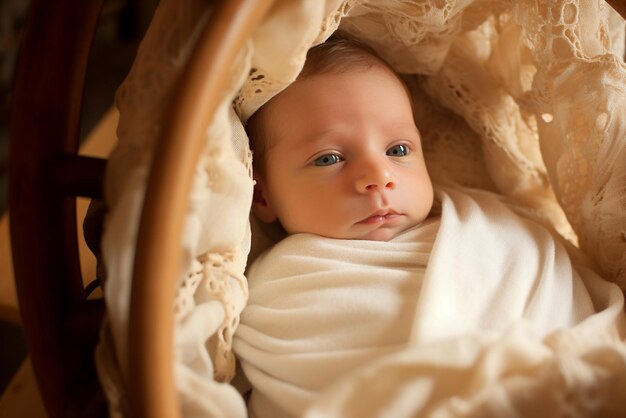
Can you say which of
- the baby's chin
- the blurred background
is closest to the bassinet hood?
the baby's chin

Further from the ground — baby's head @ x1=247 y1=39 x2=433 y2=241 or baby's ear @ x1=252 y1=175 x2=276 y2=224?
baby's head @ x1=247 y1=39 x2=433 y2=241

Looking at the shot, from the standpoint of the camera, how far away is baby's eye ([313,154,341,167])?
0.88 m

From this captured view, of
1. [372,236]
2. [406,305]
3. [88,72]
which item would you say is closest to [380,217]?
[372,236]

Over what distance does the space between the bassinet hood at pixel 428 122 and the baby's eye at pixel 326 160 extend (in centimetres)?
11

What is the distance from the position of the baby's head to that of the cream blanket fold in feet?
0.11

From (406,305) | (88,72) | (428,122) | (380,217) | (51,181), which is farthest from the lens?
(88,72)

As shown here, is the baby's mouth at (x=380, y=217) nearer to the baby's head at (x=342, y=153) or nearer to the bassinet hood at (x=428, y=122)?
the baby's head at (x=342, y=153)

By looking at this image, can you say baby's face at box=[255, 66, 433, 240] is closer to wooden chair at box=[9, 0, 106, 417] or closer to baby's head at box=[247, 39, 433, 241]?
baby's head at box=[247, 39, 433, 241]

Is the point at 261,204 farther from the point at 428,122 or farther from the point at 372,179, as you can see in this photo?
the point at 428,122

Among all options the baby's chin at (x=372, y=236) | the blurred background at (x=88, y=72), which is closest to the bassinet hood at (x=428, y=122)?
the baby's chin at (x=372, y=236)

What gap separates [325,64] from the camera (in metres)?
0.91

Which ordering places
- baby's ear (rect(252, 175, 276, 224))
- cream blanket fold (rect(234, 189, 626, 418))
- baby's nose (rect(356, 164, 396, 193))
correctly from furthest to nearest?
baby's ear (rect(252, 175, 276, 224)) < baby's nose (rect(356, 164, 396, 193)) < cream blanket fold (rect(234, 189, 626, 418))

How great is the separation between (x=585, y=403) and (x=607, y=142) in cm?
38

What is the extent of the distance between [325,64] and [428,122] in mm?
262
